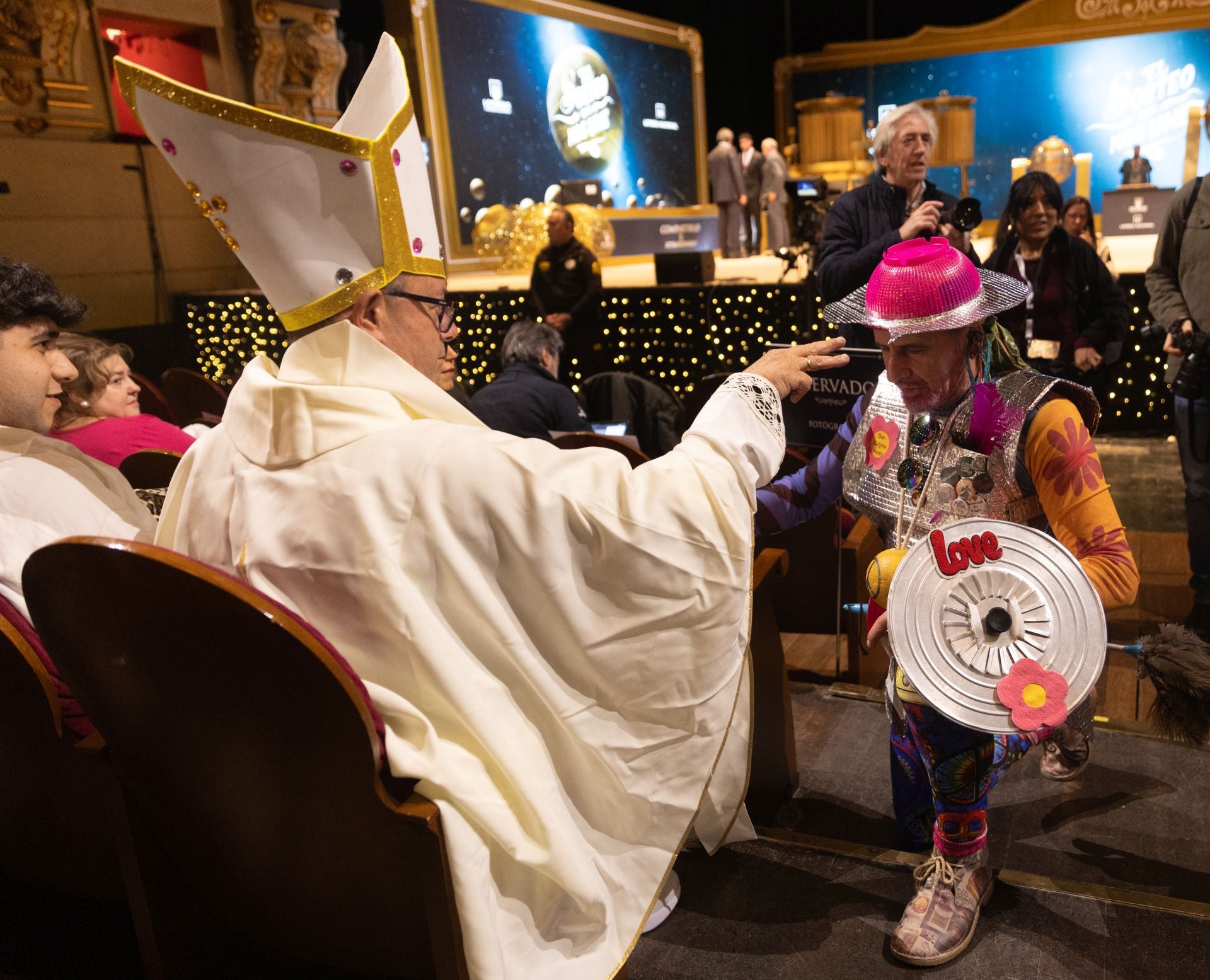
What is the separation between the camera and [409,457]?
118 cm

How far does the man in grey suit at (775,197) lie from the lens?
1159 cm

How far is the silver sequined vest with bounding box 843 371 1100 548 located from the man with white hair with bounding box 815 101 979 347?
1451mm

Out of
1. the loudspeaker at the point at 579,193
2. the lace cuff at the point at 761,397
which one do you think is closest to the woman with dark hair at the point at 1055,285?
the lace cuff at the point at 761,397

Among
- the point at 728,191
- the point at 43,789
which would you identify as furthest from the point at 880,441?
the point at 728,191

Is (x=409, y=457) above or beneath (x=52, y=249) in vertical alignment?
beneath

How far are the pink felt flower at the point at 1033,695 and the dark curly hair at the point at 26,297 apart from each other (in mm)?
1844

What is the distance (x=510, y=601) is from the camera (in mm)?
1242

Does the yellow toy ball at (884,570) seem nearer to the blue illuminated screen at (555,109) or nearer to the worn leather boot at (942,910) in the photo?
the worn leather boot at (942,910)

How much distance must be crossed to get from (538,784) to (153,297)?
829 centimetres

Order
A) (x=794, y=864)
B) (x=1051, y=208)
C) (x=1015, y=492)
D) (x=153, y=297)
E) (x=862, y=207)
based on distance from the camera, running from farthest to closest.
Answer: (x=153, y=297), (x=1051, y=208), (x=862, y=207), (x=794, y=864), (x=1015, y=492)

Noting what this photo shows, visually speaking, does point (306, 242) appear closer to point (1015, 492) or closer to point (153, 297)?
point (1015, 492)

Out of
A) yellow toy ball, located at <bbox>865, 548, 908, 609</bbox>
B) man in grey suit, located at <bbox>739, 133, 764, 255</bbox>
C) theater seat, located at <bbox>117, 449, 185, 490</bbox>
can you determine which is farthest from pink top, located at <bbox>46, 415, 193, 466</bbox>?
man in grey suit, located at <bbox>739, 133, 764, 255</bbox>

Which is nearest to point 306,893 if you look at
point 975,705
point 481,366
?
point 975,705

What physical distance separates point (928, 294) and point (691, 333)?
4.92m
